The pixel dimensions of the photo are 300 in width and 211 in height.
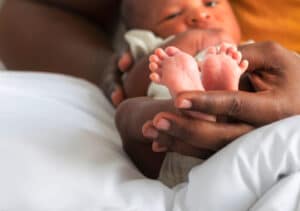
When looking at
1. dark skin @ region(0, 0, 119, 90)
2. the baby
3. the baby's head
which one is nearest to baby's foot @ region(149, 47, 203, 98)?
the baby

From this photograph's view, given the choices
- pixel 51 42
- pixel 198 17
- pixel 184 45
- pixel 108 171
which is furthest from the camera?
pixel 51 42

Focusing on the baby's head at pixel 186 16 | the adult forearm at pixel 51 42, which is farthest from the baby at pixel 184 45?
the adult forearm at pixel 51 42

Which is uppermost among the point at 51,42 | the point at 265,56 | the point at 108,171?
the point at 265,56

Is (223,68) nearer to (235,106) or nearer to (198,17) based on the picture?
(235,106)

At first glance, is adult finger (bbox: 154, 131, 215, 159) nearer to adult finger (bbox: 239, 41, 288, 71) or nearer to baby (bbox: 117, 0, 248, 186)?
baby (bbox: 117, 0, 248, 186)

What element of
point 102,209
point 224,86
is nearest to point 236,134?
point 224,86

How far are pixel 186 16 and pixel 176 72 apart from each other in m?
0.38

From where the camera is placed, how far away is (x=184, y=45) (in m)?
0.93

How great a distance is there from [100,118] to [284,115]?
37 cm

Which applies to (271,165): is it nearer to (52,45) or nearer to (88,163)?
(88,163)

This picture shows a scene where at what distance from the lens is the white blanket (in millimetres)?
625

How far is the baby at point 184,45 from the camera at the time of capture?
0.69m

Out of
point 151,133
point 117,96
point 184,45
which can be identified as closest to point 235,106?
point 151,133

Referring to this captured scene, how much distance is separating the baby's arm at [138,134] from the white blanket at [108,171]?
0.9 inches
